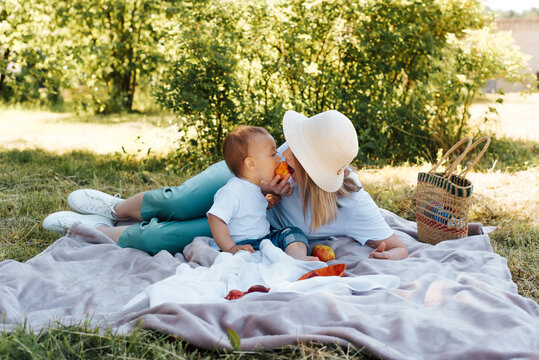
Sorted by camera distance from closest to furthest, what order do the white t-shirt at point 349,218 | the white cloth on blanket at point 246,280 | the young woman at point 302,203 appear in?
the white cloth on blanket at point 246,280
the young woman at point 302,203
the white t-shirt at point 349,218

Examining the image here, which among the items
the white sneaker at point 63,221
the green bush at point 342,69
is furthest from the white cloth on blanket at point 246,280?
the green bush at point 342,69

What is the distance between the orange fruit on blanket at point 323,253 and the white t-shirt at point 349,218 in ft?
0.41

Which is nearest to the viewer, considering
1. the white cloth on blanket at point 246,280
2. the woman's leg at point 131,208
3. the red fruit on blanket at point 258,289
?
the white cloth on blanket at point 246,280

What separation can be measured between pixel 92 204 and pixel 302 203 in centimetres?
168

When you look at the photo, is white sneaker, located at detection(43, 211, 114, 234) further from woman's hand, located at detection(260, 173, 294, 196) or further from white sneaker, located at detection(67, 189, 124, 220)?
woman's hand, located at detection(260, 173, 294, 196)

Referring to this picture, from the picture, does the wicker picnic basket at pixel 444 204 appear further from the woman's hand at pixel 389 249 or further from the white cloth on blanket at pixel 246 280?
the white cloth on blanket at pixel 246 280

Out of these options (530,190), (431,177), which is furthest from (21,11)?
(530,190)

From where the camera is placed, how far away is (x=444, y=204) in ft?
11.8

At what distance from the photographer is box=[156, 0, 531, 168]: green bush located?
5.68 meters

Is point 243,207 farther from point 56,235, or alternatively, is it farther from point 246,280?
point 56,235

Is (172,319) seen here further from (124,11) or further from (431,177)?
(124,11)

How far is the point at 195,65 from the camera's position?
5.59 m

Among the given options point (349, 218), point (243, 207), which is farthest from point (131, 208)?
point (349, 218)

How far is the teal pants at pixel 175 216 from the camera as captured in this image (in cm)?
343
